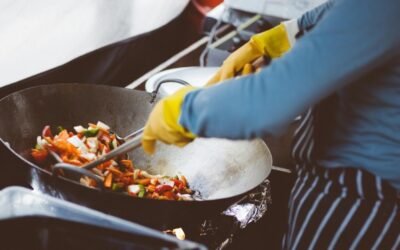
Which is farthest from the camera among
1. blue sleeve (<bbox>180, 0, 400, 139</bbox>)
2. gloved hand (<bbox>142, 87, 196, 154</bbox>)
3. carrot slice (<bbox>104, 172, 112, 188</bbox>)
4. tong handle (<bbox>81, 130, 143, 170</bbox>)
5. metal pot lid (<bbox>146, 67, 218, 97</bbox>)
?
metal pot lid (<bbox>146, 67, 218, 97</bbox>)

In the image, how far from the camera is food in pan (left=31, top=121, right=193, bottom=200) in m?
1.63

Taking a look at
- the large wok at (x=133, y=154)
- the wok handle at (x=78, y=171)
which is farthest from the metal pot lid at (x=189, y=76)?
the wok handle at (x=78, y=171)

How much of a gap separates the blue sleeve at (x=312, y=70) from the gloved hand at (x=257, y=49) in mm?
645

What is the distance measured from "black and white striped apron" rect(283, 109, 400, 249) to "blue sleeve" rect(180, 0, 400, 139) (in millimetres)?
436

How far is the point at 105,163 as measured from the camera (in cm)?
166

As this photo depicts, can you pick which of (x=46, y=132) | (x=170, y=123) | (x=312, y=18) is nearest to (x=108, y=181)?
(x=46, y=132)

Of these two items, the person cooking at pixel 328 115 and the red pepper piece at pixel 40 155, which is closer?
the person cooking at pixel 328 115

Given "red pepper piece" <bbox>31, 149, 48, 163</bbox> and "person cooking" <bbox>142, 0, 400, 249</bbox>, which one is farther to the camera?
"red pepper piece" <bbox>31, 149, 48, 163</bbox>

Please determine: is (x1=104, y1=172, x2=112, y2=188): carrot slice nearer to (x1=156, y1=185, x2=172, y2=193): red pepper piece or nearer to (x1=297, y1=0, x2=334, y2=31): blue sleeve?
(x1=156, y1=185, x2=172, y2=193): red pepper piece

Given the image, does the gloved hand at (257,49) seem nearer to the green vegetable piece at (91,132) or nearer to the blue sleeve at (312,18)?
the blue sleeve at (312,18)

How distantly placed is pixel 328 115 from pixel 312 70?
457mm

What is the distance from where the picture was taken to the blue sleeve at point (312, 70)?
38.9 inches

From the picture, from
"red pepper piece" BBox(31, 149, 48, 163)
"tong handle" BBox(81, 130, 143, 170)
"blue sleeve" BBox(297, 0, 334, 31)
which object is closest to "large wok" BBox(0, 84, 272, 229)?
"red pepper piece" BBox(31, 149, 48, 163)

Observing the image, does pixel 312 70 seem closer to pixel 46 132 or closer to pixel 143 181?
pixel 143 181
